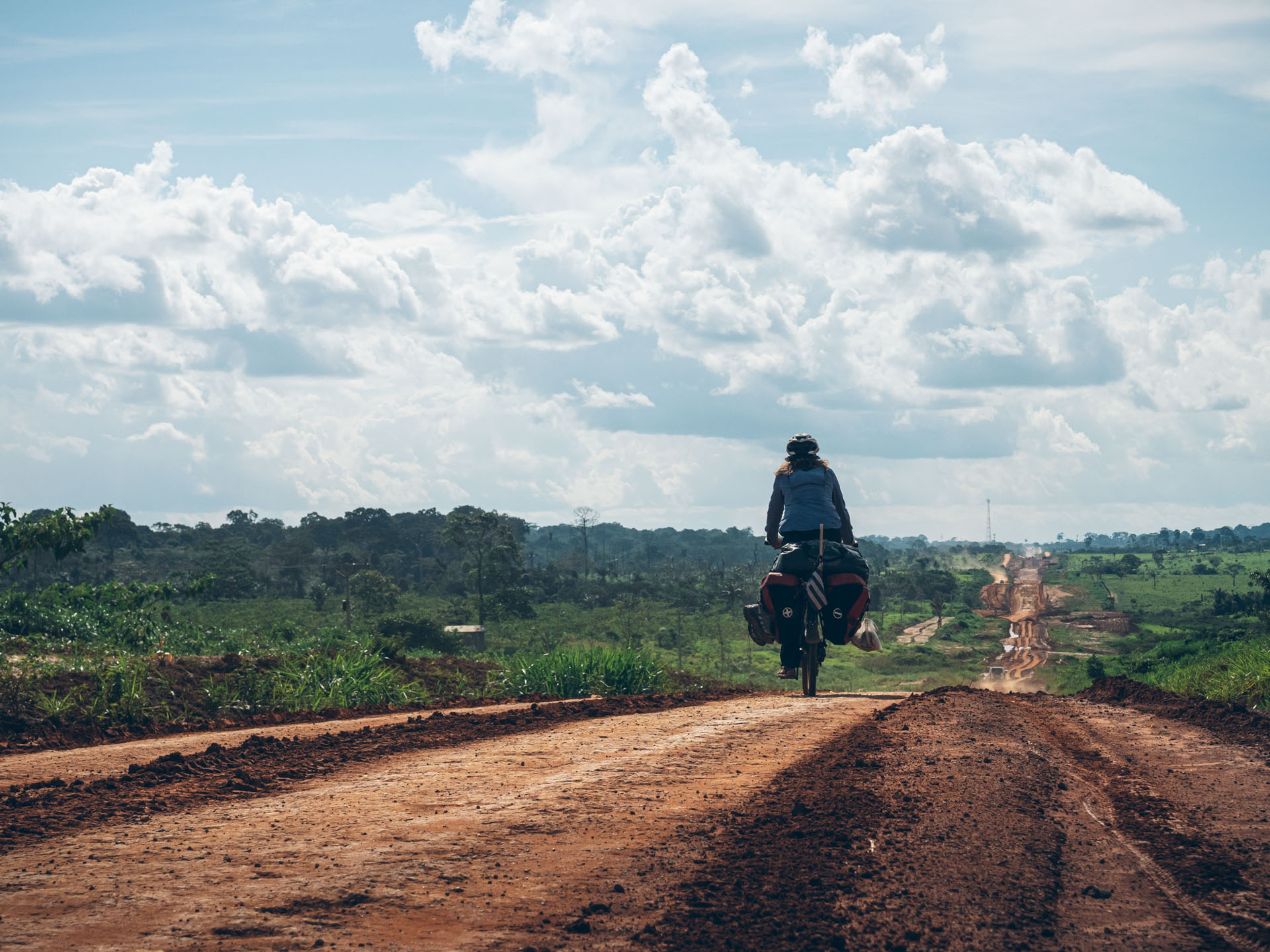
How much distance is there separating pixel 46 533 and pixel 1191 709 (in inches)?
620

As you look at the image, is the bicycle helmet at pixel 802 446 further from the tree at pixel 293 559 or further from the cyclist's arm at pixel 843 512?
the tree at pixel 293 559

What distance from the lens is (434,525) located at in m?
81.5

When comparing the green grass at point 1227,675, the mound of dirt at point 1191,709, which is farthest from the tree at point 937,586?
the mound of dirt at point 1191,709

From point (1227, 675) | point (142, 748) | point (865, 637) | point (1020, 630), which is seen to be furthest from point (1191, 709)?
point (1020, 630)

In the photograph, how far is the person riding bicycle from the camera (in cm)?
1125

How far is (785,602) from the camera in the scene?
11.2m

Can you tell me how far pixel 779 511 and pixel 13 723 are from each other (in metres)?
7.96

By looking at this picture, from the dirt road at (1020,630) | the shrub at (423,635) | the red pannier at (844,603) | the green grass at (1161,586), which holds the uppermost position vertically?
the red pannier at (844,603)

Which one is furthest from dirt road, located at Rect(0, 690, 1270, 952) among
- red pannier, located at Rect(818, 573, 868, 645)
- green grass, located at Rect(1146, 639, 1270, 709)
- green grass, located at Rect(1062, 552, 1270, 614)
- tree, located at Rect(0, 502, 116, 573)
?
green grass, located at Rect(1062, 552, 1270, 614)

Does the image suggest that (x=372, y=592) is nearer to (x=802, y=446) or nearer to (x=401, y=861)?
(x=802, y=446)

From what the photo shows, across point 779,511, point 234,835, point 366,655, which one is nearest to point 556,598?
point 366,655

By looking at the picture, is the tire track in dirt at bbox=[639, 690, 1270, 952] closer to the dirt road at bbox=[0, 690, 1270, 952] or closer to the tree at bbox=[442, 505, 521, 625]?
the dirt road at bbox=[0, 690, 1270, 952]

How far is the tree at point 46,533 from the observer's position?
653 inches

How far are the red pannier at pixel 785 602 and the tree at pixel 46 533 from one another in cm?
1121
